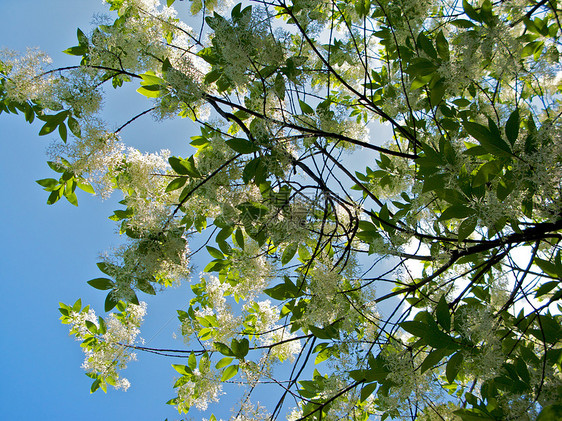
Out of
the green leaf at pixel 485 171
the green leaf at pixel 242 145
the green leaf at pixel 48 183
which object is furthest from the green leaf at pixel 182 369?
the green leaf at pixel 485 171

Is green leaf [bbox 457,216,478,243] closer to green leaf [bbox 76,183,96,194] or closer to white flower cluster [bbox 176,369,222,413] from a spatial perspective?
white flower cluster [bbox 176,369,222,413]

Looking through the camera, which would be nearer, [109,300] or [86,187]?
[109,300]

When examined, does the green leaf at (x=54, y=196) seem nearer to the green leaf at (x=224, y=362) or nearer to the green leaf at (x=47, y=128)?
the green leaf at (x=47, y=128)

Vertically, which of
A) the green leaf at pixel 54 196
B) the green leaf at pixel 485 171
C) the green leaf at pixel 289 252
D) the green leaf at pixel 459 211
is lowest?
the green leaf at pixel 459 211

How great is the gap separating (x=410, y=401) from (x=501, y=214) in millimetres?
794

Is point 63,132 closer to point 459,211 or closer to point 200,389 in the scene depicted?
point 200,389

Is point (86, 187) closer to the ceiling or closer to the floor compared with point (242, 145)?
closer to the ceiling


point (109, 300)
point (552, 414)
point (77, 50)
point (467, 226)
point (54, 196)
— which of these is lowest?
point (552, 414)

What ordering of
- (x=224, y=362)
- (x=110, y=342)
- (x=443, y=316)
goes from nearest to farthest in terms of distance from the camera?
1. (x=443, y=316)
2. (x=224, y=362)
3. (x=110, y=342)

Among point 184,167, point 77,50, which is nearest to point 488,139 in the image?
point 184,167

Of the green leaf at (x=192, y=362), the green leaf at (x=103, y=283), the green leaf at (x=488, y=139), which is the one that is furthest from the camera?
the green leaf at (x=192, y=362)

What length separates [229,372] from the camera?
1.61 meters

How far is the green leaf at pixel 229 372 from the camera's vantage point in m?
1.61

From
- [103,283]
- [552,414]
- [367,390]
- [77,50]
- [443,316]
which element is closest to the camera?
[552,414]
